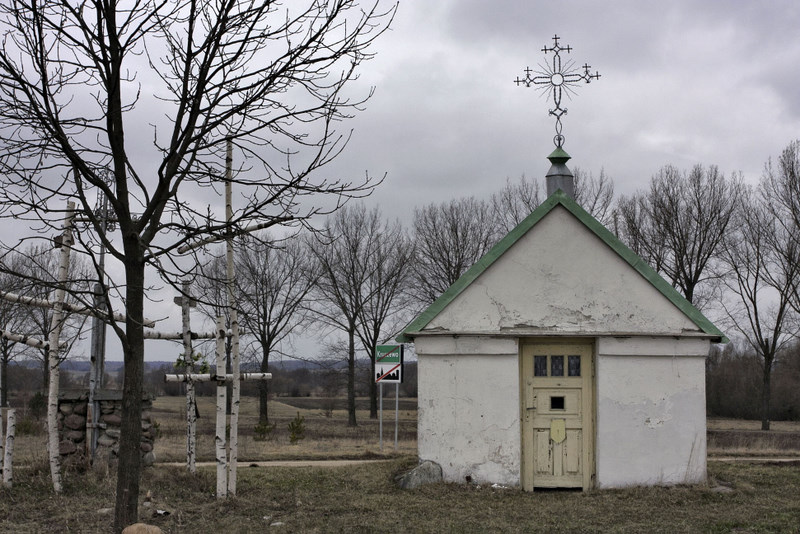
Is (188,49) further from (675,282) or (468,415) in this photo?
(675,282)

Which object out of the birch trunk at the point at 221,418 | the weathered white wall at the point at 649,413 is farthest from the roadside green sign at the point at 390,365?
the birch trunk at the point at 221,418

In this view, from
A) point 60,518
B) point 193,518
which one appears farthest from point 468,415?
point 60,518

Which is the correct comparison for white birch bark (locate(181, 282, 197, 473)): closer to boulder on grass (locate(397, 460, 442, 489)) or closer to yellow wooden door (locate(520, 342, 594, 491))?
boulder on grass (locate(397, 460, 442, 489))

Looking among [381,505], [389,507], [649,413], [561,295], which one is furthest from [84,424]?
[649,413]

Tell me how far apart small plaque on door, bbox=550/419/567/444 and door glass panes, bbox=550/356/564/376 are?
25.2 inches

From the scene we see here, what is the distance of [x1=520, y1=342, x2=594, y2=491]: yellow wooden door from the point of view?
10.7 metres

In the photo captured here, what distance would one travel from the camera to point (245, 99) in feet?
20.4

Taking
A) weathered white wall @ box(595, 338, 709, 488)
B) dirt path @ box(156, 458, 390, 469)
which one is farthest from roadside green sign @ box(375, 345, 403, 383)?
weathered white wall @ box(595, 338, 709, 488)

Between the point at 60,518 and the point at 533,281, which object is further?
the point at 533,281

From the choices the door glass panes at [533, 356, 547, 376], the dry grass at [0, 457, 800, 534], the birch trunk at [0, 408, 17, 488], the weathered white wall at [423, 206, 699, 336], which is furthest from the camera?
the door glass panes at [533, 356, 547, 376]

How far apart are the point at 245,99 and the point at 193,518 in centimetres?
473

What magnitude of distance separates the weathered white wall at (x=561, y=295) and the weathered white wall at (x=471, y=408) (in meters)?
0.30

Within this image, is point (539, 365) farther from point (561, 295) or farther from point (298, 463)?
point (298, 463)

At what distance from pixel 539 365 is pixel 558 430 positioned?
0.91 m
